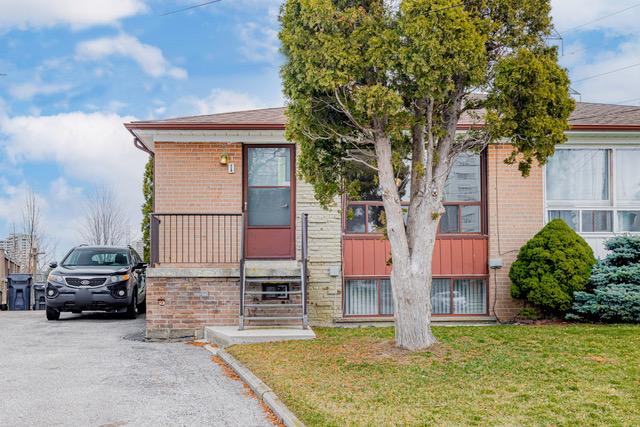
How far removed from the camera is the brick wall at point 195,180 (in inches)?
520

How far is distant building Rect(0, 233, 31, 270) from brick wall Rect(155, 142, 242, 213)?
62.7ft

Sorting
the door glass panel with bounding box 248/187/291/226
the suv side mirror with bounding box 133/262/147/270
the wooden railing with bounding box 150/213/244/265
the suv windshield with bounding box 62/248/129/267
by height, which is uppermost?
the door glass panel with bounding box 248/187/291/226

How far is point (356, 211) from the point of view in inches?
527

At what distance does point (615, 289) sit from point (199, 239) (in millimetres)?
7611

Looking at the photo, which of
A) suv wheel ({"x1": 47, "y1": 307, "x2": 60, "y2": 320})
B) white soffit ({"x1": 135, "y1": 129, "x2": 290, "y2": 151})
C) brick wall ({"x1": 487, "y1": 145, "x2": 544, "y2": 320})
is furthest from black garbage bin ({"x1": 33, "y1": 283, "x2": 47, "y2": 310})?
brick wall ({"x1": 487, "y1": 145, "x2": 544, "y2": 320})

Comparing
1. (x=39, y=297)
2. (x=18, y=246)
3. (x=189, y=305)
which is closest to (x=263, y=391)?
(x=189, y=305)

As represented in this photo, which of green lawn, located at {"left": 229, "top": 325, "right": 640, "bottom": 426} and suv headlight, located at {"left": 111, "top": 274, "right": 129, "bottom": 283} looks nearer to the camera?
green lawn, located at {"left": 229, "top": 325, "right": 640, "bottom": 426}

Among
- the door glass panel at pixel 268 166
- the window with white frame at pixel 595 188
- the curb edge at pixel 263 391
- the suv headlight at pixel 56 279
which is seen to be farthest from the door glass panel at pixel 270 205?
the window with white frame at pixel 595 188

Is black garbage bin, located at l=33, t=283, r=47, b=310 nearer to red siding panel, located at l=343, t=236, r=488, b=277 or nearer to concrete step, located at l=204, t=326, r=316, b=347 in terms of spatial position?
concrete step, located at l=204, t=326, r=316, b=347

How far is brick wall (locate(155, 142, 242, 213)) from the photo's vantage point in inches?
520

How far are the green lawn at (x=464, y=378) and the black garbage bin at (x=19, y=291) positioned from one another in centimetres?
1260

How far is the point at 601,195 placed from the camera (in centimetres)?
1365

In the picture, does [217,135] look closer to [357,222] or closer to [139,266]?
[357,222]

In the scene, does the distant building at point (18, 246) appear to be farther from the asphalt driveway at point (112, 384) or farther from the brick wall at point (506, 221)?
the brick wall at point (506, 221)
